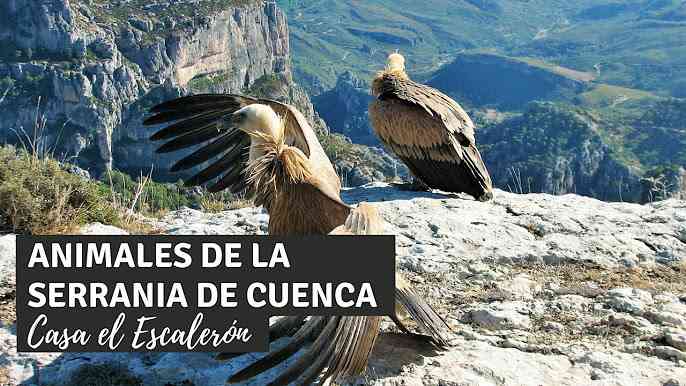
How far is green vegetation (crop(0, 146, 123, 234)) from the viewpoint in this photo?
5930mm

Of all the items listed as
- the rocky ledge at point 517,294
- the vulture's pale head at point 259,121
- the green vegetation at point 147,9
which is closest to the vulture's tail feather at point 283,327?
the rocky ledge at point 517,294

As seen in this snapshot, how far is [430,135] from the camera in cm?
895

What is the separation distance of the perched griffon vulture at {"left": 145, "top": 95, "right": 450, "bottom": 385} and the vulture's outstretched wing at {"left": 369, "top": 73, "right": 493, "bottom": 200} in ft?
10.1

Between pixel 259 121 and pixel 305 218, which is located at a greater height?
pixel 259 121

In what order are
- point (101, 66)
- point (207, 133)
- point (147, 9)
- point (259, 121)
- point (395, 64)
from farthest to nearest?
point (147, 9) < point (101, 66) < point (395, 64) < point (207, 133) < point (259, 121)

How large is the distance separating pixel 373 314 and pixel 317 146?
2.17m

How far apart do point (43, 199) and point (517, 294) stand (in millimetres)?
4515

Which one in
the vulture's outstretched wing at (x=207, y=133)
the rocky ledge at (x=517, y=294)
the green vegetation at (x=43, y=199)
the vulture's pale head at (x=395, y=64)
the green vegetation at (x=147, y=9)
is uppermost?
the green vegetation at (x=147, y=9)

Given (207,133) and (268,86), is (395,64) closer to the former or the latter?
(207,133)

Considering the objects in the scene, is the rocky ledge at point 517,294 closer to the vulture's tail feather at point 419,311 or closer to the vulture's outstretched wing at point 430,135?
the vulture's tail feather at point 419,311

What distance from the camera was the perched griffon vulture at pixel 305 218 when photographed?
11.7 feet

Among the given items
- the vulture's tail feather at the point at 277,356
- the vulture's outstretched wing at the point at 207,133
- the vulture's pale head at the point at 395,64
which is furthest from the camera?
the vulture's pale head at the point at 395,64

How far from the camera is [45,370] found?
409 centimetres

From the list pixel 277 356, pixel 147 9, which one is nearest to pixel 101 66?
pixel 147 9
